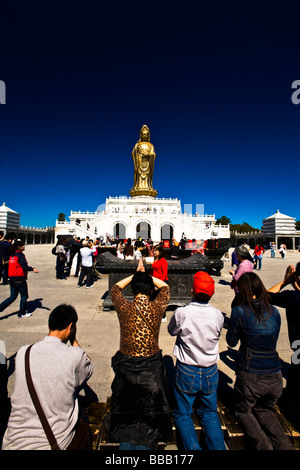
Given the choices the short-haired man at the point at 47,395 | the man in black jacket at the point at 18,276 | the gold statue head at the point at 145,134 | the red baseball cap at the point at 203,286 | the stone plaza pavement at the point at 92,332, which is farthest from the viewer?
the gold statue head at the point at 145,134

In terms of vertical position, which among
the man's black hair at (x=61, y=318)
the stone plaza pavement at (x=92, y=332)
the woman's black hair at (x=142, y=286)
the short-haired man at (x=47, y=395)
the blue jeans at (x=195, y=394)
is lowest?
the stone plaza pavement at (x=92, y=332)

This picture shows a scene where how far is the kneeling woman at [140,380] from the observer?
1.90 meters

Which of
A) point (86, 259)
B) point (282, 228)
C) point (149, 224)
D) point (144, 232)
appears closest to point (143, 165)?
point (144, 232)

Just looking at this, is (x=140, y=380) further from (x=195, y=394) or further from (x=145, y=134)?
(x=145, y=134)

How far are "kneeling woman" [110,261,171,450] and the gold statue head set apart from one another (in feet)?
157

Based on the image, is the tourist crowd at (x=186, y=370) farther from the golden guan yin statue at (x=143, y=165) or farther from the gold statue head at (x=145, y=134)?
the gold statue head at (x=145, y=134)

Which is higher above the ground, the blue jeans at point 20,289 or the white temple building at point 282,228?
the white temple building at point 282,228

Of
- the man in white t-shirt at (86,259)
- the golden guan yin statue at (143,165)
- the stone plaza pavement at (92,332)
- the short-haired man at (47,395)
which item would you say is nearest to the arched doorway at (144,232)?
the golden guan yin statue at (143,165)

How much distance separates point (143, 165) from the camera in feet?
148

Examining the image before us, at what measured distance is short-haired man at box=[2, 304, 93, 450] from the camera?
57.5 inches

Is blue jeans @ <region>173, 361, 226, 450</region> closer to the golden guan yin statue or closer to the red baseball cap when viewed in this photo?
the red baseball cap

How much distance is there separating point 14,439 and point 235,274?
3.90 metres
